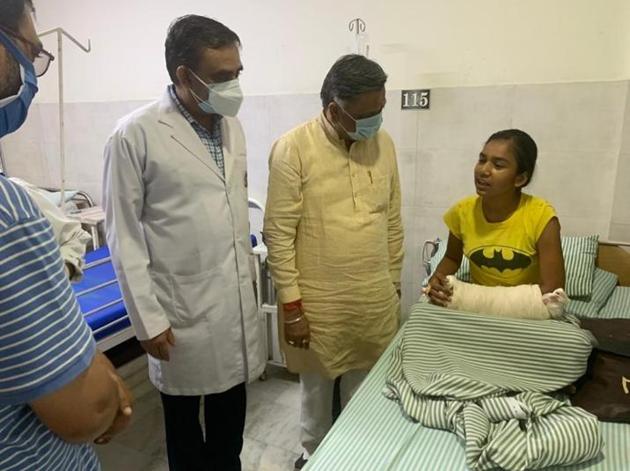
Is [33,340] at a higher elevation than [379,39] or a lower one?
lower

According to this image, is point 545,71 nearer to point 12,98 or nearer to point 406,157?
point 406,157

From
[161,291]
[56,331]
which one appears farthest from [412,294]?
[56,331]

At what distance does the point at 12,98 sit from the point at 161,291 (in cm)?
76

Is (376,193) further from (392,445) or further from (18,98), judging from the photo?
(18,98)

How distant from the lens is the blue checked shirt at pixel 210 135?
1390 millimetres

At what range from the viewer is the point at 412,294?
95.8 inches

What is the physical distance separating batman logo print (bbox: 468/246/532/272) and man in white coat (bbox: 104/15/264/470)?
728 millimetres

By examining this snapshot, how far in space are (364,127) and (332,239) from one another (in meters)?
0.37

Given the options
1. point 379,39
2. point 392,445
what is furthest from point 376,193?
point 379,39

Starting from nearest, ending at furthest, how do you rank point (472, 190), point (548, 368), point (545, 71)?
1. point (548, 368)
2. point (545, 71)
3. point (472, 190)

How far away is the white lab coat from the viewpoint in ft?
4.18

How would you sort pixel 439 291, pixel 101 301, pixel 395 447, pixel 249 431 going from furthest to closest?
pixel 249 431 → pixel 101 301 → pixel 439 291 → pixel 395 447

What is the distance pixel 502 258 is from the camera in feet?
4.68

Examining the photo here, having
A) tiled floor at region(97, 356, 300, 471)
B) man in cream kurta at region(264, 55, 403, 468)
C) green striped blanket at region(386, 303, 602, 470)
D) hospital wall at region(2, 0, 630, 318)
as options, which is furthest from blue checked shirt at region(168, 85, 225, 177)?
tiled floor at region(97, 356, 300, 471)
